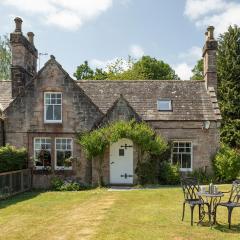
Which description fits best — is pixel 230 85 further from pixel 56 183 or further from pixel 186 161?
pixel 56 183

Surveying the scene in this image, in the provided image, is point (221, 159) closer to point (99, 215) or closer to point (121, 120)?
point (121, 120)

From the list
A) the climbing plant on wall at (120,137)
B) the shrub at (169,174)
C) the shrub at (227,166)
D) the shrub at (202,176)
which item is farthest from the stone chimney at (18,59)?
the shrub at (227,166)

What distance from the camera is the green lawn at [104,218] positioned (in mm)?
11445

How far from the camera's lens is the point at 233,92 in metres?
39.6

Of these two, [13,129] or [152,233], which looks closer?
[152,233]

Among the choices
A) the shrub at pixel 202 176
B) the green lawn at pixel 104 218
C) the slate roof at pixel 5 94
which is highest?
the slate roof at pixel 5 94

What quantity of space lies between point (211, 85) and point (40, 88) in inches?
414

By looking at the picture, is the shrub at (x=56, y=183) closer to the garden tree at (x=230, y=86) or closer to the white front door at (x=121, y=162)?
the white front door at (x=121, y=162)

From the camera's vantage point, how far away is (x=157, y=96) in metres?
27.4

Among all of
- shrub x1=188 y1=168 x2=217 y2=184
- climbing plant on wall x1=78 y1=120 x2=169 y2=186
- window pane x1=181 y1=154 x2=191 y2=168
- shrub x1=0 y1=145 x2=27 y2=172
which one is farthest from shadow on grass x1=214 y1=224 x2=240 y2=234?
window pane x1=181 y1=154 x2=191 y2=168

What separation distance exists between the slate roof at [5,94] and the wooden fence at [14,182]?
465cm

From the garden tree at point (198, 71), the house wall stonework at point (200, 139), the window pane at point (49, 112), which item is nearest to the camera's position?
the window pane at point (49, 112)

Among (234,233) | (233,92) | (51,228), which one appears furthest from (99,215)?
(233,92)

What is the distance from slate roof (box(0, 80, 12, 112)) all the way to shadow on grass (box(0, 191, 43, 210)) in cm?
624
